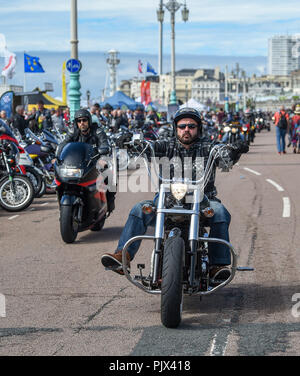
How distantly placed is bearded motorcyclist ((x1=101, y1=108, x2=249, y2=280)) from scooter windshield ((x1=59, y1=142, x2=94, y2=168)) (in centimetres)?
330

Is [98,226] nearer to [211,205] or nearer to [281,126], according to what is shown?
[211,205]

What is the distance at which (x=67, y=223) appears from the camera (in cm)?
977

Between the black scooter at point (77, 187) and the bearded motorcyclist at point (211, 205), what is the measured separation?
128 inches

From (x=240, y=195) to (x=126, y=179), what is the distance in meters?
4.98

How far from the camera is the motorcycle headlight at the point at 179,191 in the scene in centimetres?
600

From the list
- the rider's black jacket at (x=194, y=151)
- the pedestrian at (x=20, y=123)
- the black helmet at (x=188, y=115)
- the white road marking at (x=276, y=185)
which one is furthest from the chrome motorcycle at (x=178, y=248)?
the pedestrian at (x=20, y=123)

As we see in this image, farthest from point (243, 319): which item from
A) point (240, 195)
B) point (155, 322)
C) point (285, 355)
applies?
point (240, 195)

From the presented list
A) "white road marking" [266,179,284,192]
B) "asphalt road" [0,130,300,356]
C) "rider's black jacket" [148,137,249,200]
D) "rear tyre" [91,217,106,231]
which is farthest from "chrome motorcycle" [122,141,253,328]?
"white road marking" [266,179,284,192]

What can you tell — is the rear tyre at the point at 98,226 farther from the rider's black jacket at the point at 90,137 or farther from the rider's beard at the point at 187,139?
the rider's beard at the point at 187,139

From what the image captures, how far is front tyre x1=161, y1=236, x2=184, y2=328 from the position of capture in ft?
18.5

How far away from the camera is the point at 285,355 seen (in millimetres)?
5043

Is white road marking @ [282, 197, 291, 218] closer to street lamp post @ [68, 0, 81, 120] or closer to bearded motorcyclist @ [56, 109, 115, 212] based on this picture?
bearded motorcyclist @ [56, 109, 115, 212]

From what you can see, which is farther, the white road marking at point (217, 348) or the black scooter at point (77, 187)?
the black scooter at point (77, 187)
